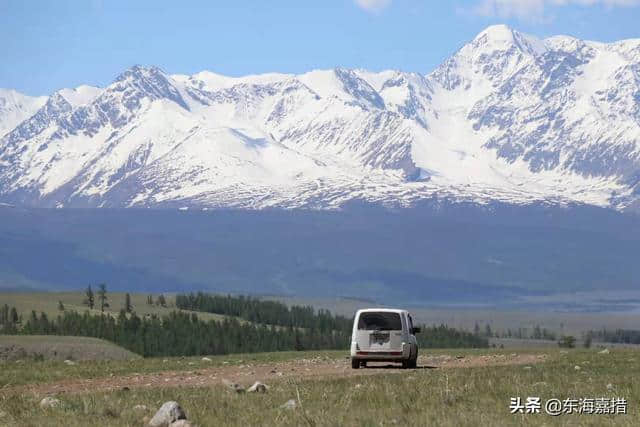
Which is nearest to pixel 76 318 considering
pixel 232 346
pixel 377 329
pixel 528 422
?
pixel 232 346

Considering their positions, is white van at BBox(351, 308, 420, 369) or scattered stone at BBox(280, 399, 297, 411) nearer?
scattered stone at BBox(280, 399, 297, 411)

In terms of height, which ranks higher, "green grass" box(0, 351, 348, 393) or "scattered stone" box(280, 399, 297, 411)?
"scattered stone" box(280, 399, 297, 411)

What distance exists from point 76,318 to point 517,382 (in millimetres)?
138718

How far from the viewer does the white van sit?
45344 mm

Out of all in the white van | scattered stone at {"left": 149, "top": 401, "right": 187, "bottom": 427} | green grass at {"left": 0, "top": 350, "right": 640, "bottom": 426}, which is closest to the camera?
scattered stone at {"left": 149, "top": 401, "right": 187, "bottom": 427}

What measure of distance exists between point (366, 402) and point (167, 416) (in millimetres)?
5488

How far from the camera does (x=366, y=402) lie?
1134 inches

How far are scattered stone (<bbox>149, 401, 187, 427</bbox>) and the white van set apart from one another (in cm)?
2012

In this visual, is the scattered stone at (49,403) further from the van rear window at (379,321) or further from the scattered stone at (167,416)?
the van rear window at (379,321)

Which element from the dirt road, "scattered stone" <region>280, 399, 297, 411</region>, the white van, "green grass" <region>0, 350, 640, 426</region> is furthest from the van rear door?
"scattered stone" <region>280, 399, 297, 411</region>

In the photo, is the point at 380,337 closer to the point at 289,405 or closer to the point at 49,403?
the point at 289,405

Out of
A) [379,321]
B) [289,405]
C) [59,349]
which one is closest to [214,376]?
[379,321]

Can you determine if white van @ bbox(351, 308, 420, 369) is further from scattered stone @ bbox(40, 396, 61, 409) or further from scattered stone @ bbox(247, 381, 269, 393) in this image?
scattered stone @ bbox(40, 396, 61, 409)

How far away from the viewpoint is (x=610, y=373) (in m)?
39.0
